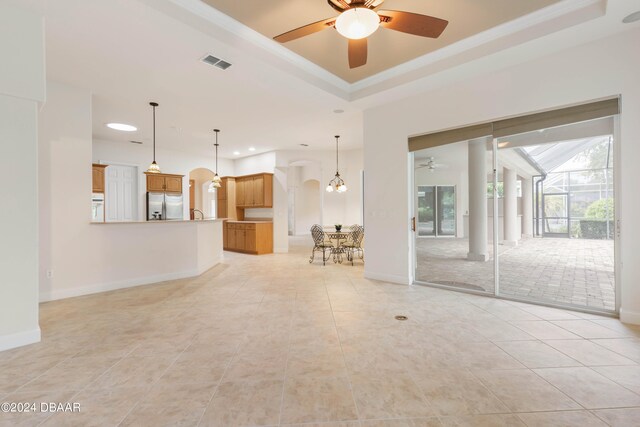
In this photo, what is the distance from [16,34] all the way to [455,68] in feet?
15.5

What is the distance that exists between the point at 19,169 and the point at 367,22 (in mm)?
3353

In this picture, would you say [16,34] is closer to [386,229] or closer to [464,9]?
[464,9]

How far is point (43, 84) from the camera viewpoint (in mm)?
2742

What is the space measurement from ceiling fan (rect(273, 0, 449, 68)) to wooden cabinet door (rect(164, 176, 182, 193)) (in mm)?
7191

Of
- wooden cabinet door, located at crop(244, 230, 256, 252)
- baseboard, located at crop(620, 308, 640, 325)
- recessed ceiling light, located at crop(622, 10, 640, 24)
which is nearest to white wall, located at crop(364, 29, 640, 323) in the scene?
baseboard, located at crop(620, 308, 640, 325)

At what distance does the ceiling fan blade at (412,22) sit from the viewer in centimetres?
224

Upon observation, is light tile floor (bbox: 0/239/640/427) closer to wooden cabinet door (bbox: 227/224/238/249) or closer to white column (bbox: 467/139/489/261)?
white column (bbox: 467/139/489/261)

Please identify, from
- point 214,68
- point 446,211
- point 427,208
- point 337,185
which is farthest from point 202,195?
point 446,211

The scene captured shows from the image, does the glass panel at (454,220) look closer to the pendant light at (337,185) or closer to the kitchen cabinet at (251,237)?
the pendant light at (337,185)

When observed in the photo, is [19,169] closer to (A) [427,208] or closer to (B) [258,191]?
(B) [258,191]

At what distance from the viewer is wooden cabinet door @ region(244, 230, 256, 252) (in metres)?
8.29

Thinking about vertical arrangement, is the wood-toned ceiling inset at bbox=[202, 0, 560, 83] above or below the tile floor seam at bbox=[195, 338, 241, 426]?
above

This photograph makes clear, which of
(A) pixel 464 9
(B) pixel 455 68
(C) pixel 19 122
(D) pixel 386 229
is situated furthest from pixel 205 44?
(D) pixel 386 229

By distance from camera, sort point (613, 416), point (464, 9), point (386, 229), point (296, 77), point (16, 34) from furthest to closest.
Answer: point (386, 229)
point (296, 77)
point (464, 9)
point (16, 34)
point (613, 416)
